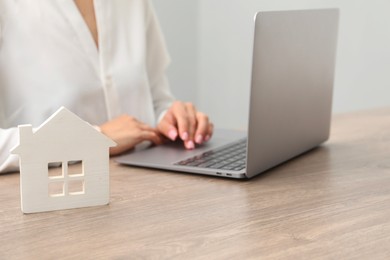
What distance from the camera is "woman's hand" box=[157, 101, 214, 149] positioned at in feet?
4.69

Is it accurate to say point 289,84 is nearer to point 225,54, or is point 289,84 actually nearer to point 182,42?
point 225,54

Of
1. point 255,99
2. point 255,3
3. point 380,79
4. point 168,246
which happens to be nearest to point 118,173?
point 255,99

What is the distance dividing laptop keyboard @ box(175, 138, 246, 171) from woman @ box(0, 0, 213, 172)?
7 centimetres

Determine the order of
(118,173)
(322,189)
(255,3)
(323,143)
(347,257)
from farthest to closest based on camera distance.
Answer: (255,3) < (323,143) < (118,173) < (322,189) < (347,257)

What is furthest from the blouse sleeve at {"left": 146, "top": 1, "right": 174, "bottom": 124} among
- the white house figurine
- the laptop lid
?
the white house figurine

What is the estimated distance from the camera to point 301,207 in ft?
3.33

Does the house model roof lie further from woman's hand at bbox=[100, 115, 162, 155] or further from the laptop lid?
woman's hand at bbox=[100, 115, 162, 155]

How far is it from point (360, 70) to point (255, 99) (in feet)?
5.92

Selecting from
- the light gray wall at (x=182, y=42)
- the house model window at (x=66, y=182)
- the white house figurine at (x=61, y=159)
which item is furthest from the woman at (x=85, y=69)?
the light gray wall at (x=182, y=42)

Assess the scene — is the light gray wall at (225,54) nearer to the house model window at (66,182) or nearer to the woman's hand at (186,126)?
the woman's hand at (186,126)

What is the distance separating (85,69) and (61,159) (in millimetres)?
659

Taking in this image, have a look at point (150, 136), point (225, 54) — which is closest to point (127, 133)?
point (150, 136)

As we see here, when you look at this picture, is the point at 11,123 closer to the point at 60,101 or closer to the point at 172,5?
the point at 60,101

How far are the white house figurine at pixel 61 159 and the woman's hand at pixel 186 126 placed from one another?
42 centimetres
